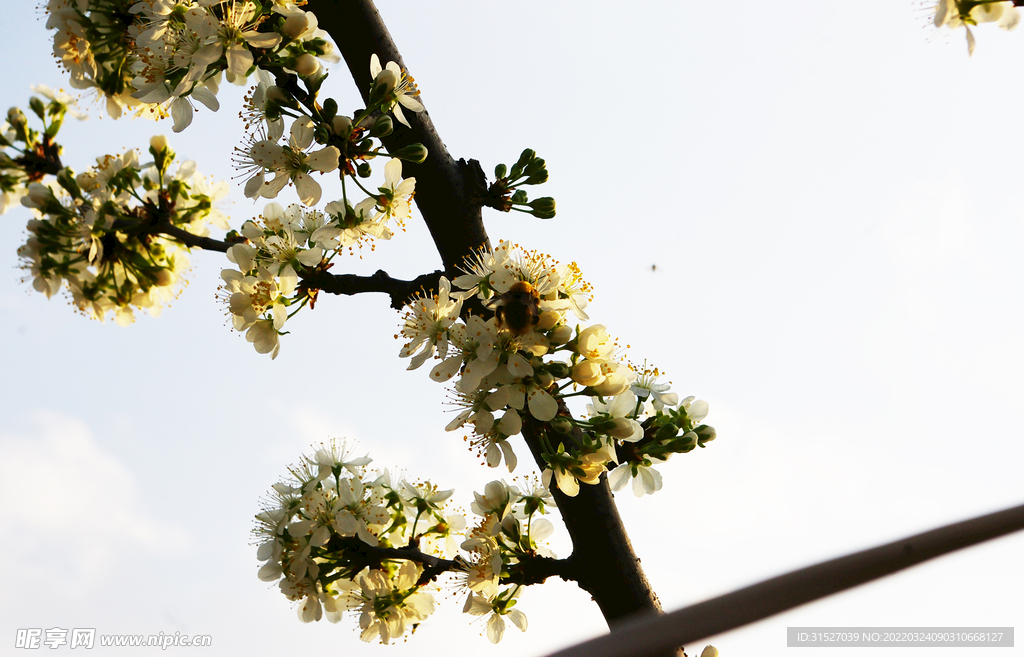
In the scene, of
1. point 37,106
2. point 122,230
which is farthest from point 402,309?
point 37,106

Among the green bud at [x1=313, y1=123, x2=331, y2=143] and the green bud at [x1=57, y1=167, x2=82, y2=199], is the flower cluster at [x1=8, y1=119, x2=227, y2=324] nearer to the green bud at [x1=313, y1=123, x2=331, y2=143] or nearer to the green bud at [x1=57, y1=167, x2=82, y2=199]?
the green bud at [x1=57, y1=167, x2=82, y2=199]

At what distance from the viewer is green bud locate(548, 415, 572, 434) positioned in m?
1.83

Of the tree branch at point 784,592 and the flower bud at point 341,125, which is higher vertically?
the flower bud at point 341,125

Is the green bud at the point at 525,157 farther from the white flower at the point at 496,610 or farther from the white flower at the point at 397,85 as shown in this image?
the white flower at the point at 496,610

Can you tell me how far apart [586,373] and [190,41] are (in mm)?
1435

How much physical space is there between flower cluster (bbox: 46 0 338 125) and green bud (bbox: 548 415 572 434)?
119 cm

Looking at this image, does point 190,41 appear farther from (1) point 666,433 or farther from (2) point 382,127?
(1) point 666,433

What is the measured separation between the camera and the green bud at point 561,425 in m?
1.83

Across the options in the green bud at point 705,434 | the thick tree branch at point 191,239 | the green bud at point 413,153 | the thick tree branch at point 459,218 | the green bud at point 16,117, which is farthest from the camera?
the green bud at point 16,117

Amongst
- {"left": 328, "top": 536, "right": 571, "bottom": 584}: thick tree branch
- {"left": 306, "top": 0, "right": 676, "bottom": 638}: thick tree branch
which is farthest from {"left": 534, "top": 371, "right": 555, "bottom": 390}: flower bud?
{"left": 328, "top": 536, "right": 571, "bottom": 584}: thick tree branch

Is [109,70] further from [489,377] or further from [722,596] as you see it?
[722,596]

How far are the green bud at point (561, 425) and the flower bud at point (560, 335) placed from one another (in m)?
0.23

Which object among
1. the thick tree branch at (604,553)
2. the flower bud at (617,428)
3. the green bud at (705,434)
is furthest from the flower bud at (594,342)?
the green bud at (705,434)

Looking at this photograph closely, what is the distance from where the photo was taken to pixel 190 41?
1.90 m
